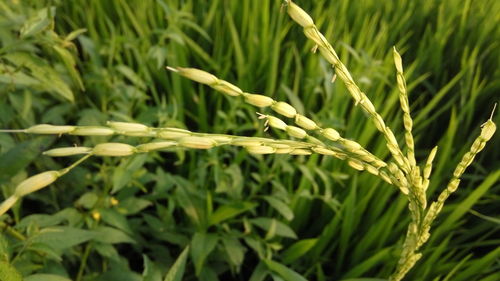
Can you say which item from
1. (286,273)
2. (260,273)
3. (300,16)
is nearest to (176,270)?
(286,273)

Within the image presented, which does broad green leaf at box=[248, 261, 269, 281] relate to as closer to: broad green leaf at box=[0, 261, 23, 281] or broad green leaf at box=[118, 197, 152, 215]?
broad green leaf at box=[118, 197, 152, 215]

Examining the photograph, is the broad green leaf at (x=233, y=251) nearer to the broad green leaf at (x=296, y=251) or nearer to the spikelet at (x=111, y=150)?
the broad green leaf at (x=296, y=251)

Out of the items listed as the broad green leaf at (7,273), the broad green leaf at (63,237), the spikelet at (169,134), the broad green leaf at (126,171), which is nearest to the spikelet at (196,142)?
the spikelet at (169,134)

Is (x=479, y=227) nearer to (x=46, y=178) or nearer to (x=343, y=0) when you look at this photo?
(x=343, y=0)

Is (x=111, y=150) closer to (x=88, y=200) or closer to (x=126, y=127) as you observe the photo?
(x=126, y=127)

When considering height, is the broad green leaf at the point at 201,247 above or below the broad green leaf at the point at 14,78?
below

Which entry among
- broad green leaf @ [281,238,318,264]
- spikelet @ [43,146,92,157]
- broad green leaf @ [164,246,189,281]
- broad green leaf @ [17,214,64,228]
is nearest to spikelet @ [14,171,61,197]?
spikelet @ [43,146,92,157]
